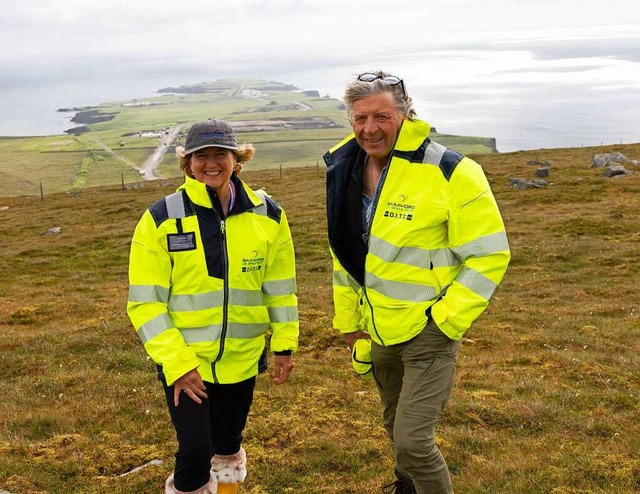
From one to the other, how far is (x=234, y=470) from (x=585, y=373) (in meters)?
7.79

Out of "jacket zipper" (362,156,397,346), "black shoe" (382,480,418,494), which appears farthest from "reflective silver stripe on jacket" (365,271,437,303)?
"black shoe" (382,480,418,494)

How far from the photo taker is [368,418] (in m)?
8.77

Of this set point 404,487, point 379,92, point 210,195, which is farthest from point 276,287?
point 404,487

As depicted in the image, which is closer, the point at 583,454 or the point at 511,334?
the point at 583,454

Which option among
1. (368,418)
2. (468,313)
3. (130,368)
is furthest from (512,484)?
(130,368)

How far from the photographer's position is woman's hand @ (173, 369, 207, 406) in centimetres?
483

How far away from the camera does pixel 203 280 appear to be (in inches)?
196

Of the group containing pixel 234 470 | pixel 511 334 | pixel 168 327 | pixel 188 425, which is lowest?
pixel 511 334

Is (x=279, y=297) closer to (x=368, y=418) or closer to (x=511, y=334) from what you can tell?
(x=368, y=418)

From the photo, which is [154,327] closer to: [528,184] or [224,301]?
[224,301]

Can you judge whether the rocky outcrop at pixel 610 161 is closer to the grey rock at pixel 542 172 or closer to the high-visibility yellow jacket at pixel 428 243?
the grey rock at pixel 542 172

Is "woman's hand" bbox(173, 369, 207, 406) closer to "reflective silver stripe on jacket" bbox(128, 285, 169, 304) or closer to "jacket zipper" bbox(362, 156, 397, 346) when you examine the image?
"reflective silver stripe on jacket" bbox(128, 285, 169, 304)

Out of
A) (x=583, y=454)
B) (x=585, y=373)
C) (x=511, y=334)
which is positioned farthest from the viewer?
(x=511, y=334)

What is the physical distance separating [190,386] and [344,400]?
16.6 feet
